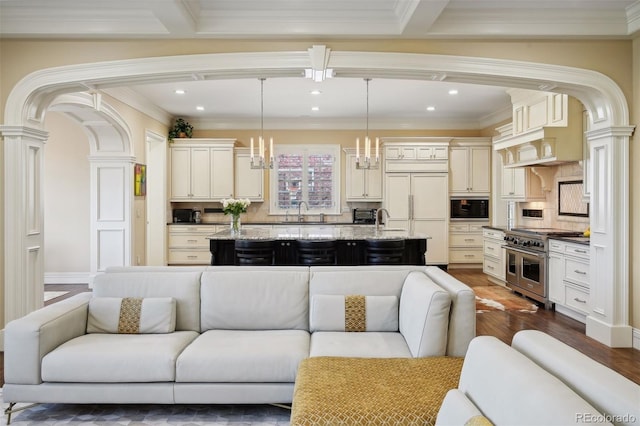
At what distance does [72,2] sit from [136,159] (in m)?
3.14

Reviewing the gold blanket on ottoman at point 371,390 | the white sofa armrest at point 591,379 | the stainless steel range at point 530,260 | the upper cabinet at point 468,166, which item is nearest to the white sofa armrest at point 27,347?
the gold blanket on ottoman at point 371,390

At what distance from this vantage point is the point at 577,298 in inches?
181

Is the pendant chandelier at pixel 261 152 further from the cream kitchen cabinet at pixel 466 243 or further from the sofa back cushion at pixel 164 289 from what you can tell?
the cream kitchen cabinet at pixel 466 243

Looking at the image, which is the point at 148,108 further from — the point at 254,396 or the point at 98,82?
the point at 254,396

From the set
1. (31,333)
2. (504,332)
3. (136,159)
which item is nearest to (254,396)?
(31,333)

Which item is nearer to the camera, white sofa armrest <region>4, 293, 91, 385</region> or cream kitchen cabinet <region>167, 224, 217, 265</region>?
white sofa armrest <region>4, 293, 91, 385</region>

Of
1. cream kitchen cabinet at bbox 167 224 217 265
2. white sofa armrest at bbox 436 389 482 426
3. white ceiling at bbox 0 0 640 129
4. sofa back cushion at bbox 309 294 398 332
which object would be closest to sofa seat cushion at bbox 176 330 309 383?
sofa back cushion at bbox 309 294 398 332

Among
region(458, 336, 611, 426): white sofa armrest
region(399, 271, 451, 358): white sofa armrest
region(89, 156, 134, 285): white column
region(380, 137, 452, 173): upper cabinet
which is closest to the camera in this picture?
region(458, 336, 611, 426): white sofa armrest

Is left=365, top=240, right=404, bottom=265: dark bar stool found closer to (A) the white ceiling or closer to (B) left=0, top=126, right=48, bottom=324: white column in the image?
(A) the white ceiling

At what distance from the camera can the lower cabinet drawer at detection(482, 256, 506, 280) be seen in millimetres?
6488

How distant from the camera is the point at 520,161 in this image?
6055mm

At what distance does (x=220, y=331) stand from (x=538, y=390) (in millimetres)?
2172

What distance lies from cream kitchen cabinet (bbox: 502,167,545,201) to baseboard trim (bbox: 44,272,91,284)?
6.79 m

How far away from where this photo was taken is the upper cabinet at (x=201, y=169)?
8.02m
